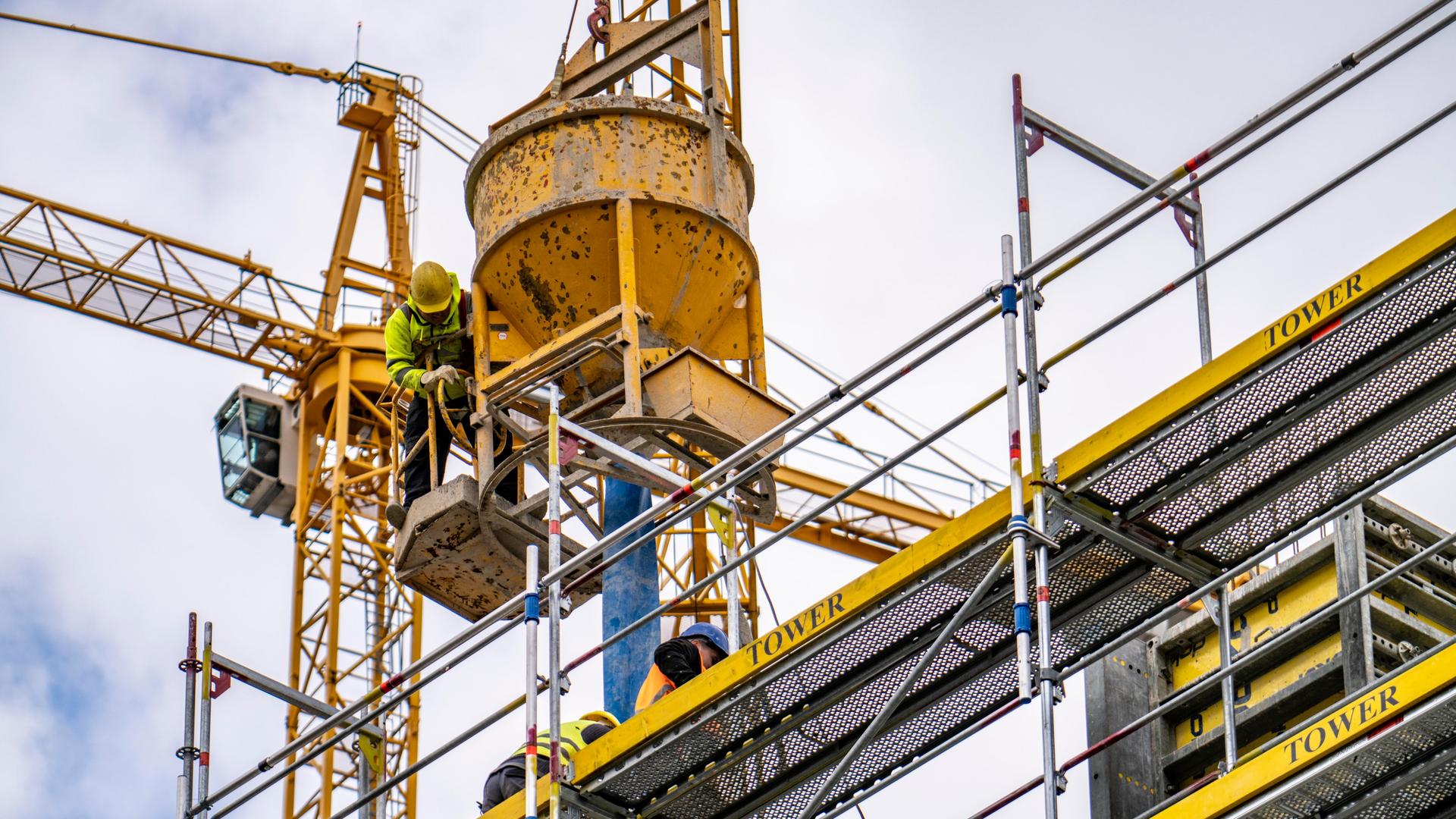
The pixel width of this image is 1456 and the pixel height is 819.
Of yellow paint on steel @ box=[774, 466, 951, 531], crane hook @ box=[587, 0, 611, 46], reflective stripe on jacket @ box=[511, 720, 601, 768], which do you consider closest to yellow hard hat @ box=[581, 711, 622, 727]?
reflective stripe on jacket @ box=[511, 720, 601, 768]

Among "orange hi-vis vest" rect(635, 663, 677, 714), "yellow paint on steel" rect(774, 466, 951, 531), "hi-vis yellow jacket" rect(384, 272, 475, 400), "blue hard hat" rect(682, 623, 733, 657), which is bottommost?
"orange hi-vis vest" rect(635, 663, 677, 714)

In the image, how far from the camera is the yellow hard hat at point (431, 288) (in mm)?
16906

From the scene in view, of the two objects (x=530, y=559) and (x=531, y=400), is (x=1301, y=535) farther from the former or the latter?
(x=531, y=400)

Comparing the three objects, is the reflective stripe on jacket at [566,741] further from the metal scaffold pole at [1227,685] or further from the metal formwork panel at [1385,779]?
the metal formwork panel at [1385,779]

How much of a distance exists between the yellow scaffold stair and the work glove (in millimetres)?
5376

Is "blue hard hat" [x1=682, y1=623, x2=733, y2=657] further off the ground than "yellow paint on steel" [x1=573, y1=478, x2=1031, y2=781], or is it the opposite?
"blue hard hat" [x1=682, y1=623, x2=733, y2=657]

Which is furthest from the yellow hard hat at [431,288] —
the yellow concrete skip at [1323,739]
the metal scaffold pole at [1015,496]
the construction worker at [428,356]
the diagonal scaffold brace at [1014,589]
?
the yellow concrete skip at [1323,739]

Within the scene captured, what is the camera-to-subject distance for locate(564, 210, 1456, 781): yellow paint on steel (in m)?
10.5

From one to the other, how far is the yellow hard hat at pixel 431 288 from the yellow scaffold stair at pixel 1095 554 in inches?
225

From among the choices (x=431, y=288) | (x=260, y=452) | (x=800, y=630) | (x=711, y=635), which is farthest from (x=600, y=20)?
(x=260, y=452)

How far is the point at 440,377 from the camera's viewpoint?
55.4 ft

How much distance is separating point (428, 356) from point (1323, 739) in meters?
8.71

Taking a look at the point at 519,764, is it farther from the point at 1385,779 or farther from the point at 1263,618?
the point at 1385,779

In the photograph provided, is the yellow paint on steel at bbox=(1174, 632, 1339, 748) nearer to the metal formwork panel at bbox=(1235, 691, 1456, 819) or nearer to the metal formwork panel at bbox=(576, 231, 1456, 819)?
the metal formwork panel at bbox=(576, 231, 1456, 819)
